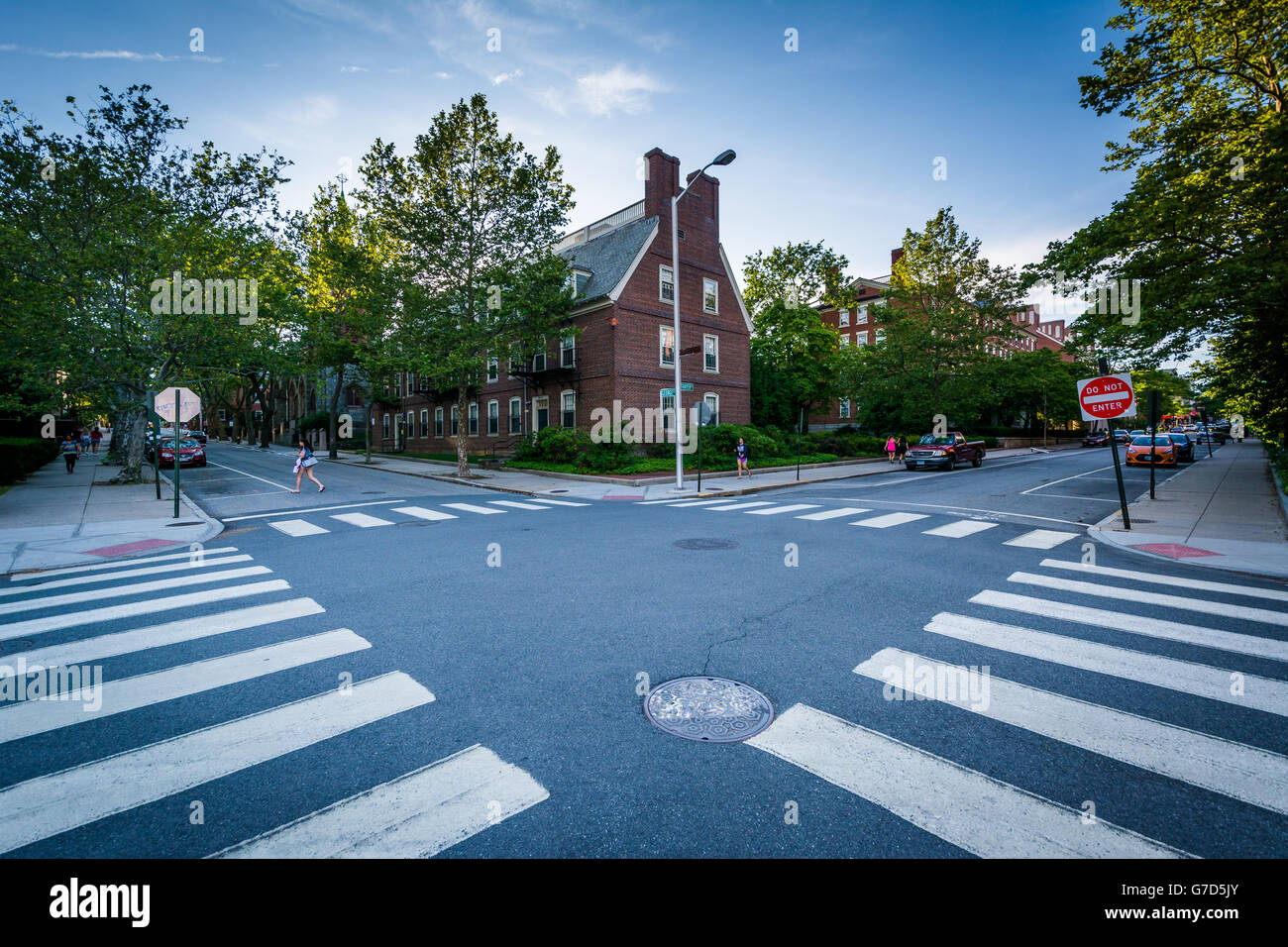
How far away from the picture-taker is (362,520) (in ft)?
41.4

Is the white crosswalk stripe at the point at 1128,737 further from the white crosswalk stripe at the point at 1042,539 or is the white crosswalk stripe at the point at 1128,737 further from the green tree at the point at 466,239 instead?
the green tree at the point at 466,239

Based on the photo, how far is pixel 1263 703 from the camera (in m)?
3.76

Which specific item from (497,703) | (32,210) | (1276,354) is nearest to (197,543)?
(497,703)

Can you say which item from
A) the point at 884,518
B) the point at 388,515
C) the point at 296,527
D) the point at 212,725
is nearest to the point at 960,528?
the point at 884,518

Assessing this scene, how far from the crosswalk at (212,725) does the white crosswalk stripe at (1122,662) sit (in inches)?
170

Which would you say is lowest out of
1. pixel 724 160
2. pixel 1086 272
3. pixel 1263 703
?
pixel 1263 703

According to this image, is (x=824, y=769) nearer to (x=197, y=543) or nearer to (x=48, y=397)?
(x=197, y=543)

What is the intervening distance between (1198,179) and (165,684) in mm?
21070

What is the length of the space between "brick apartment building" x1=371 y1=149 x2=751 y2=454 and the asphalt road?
19.8 metres

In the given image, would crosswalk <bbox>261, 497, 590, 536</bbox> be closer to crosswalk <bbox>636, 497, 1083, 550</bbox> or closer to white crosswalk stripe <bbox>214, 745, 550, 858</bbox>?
crosswalk <bbox>636, 497, 1083, 550</bbox>

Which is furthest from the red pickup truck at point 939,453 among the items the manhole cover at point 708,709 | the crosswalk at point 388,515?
the manhole cover at point 708,709

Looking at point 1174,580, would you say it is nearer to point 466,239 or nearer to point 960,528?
point 960,528

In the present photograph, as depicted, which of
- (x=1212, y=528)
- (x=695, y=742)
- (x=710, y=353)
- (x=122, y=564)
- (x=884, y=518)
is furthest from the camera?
(x=710, y=353)
